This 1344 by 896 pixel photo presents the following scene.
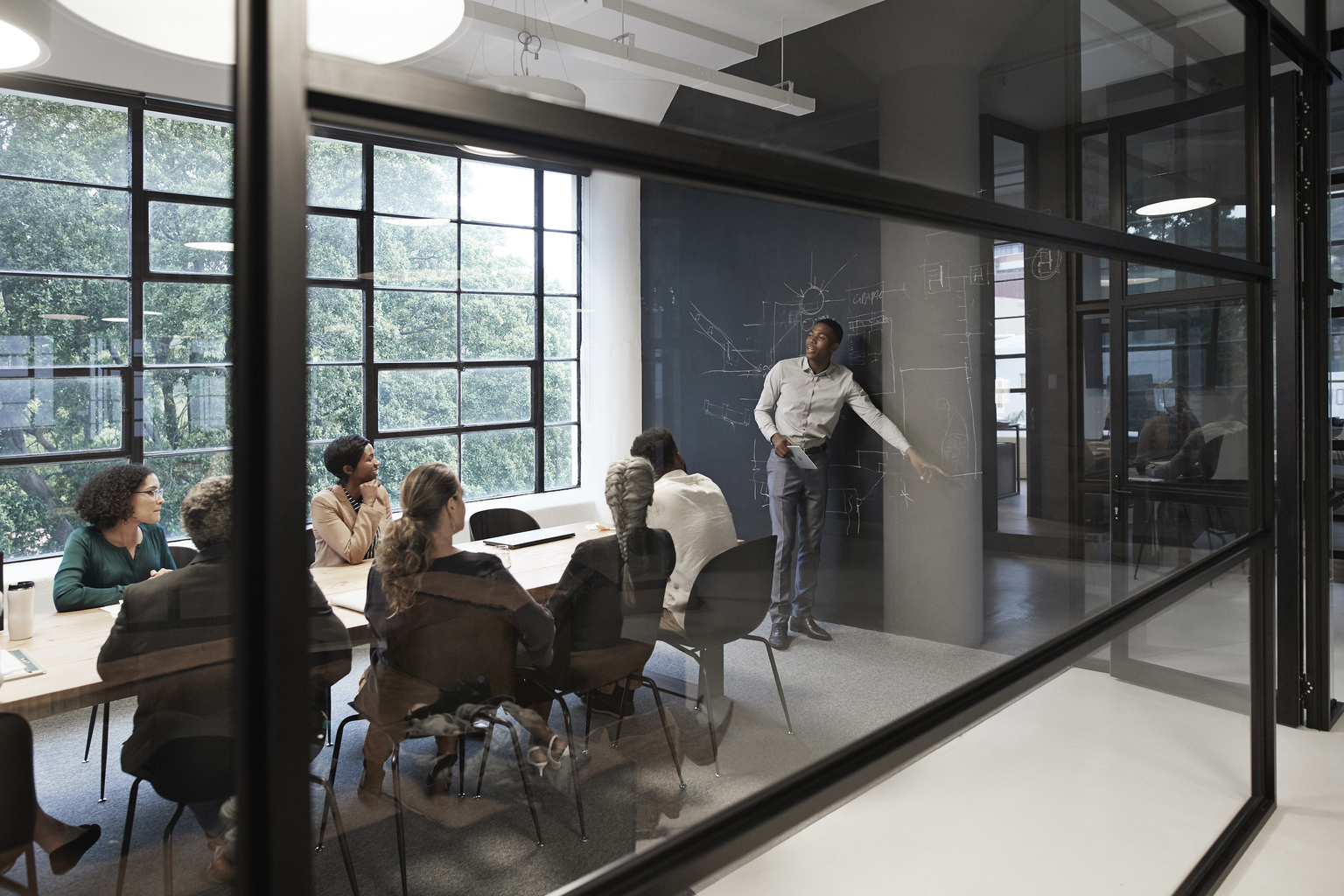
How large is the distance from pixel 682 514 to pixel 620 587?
133 millimetres

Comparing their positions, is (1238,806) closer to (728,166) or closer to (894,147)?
(894,147)

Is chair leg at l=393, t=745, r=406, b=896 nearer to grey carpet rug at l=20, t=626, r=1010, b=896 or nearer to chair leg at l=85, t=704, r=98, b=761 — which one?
grey carpet rug at l=20, t=626, r=1010, b=896

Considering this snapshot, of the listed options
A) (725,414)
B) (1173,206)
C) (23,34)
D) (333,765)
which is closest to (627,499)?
(725,414)

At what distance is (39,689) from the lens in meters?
0.60

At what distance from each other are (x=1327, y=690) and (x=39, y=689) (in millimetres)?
Answer: 4222

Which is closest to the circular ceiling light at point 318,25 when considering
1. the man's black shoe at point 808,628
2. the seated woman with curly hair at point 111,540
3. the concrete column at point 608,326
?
the concrete column at point 608,326

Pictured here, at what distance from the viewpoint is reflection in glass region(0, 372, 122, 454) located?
58 centimetres

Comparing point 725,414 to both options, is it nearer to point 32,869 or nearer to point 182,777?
point 182,777

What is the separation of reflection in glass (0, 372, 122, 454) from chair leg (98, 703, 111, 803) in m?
0.20

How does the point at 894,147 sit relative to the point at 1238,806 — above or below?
above

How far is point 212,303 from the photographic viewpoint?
66 centimetres

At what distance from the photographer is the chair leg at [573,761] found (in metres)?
0.97

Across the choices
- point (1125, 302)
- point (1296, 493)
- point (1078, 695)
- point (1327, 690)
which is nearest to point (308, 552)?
point (1078, 695)

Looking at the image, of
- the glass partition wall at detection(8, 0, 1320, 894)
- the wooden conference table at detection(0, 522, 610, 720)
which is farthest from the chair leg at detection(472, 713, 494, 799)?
the wooden conference table at detection(0, 522, 610, 720)
